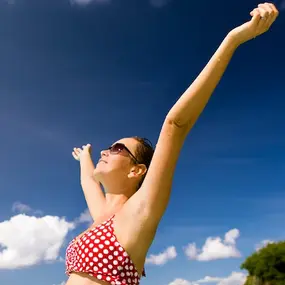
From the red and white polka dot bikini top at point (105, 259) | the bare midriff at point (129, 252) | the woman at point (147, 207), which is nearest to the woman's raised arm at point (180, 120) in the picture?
the woman at point (147, 207)

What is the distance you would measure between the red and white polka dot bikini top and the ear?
0.65 m

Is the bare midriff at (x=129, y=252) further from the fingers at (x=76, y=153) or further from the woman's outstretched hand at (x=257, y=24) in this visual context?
the fingers at (x=76, y=153)

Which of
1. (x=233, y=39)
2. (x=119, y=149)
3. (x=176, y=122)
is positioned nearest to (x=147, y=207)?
(x=176, y=122)

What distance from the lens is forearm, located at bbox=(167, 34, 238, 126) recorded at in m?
3.10

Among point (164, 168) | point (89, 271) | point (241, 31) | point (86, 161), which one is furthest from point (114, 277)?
point (86, 161)

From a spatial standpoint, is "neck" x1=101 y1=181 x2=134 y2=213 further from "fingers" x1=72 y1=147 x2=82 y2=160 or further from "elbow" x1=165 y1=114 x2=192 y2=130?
"fingers" x1=72 y1=147 x2=82 y2=160

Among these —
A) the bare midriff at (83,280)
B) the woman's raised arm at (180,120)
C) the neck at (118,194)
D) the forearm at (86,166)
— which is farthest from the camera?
the forearm at (86,166)

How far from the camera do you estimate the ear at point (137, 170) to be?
3898mm

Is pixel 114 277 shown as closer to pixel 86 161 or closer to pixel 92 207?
pixel 92 207

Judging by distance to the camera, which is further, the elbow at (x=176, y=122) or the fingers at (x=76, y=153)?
the fingers at (x=76, y=153)

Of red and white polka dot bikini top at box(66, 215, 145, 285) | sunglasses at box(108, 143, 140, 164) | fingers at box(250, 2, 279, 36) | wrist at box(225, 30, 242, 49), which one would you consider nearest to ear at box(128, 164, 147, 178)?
sunglasses at box(108, 143, 140, 164)

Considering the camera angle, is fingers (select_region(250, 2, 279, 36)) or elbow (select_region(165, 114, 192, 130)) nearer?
fingers (select_region(250, 2, 279, 36))

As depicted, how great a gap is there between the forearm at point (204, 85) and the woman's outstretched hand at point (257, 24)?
55 millimetres

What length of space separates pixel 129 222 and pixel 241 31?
149 cm
